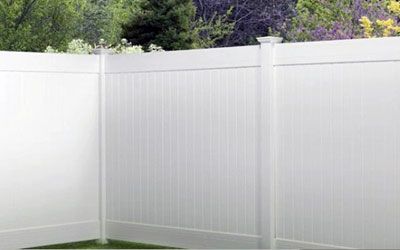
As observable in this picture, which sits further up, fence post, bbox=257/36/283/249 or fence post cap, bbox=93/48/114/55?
fence post cap, bbox=93/48/114/55

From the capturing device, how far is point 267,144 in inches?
316

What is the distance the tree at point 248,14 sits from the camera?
27.8 metres

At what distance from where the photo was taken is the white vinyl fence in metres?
7.43

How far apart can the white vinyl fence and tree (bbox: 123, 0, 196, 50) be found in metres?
11.6

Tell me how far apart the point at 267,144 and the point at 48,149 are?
2021 millimetres

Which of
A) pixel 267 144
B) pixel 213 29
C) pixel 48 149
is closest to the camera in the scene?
pixel 267 144

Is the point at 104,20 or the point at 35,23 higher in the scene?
the point at 104,20

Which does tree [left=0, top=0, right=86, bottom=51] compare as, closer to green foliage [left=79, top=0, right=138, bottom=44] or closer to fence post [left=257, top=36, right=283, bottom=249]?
green foliage [left=79, top=0, right=138, bottom=44]

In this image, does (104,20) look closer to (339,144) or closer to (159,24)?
(159,24)

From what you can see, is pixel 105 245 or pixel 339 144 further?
pixel 105 245

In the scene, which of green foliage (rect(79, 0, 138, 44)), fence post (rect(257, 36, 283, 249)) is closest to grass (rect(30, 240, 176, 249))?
fence post (rect(257, 36, 283, 249))

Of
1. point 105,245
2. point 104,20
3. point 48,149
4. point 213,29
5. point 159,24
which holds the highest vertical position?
point 104,20

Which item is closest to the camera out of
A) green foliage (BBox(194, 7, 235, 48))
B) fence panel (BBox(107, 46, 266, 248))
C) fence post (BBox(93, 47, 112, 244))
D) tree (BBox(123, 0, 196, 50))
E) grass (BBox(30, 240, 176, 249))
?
fence panel (BBox(107, 46, 266, 248))

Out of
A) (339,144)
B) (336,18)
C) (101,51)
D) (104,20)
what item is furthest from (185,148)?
(104,20)
